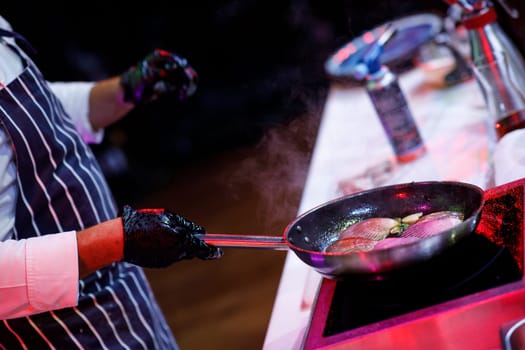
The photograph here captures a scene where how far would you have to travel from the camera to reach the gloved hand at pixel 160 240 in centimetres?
126

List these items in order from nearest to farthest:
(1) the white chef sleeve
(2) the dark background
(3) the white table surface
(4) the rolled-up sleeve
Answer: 1. (4) the rolled-up sleeve
2. (3) the white table surface
3. (1) the white chef sleeve
4. (2) the dark background

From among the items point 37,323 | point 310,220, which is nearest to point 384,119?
point 310,220

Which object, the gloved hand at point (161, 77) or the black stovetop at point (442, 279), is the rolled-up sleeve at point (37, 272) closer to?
the black stovetop at point (442, 279)

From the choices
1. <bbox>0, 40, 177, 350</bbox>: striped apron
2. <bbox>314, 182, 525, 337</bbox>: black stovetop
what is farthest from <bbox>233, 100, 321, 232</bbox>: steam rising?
<bbox>314, 182, 525, 337</bbox>: black stovetop

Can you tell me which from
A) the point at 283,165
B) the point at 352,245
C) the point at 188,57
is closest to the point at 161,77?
the point at 283,165

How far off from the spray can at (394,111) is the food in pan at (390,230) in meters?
0.80

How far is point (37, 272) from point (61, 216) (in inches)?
14.1

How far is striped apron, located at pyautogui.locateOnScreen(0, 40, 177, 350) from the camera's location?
1.55 meters

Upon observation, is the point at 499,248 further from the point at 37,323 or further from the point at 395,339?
the point at 37,323

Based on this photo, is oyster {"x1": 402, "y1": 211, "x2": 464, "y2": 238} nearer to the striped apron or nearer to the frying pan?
the frying pan

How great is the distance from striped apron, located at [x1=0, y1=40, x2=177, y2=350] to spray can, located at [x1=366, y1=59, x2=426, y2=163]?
95 centimetres

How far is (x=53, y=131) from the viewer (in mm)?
1728

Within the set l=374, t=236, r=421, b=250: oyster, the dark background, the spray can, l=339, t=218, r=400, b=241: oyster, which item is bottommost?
the dark background

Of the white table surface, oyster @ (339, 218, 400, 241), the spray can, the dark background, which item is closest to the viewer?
Answer: oyster @ (339, 218, 400, 241)
